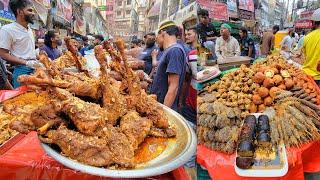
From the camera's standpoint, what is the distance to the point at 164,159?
4.63ft

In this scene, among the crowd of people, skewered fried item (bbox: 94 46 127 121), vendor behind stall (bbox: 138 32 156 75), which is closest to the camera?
skewered fried item (bbox: 94 46 127 121)

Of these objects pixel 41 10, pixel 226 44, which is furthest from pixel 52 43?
pixel 226 44

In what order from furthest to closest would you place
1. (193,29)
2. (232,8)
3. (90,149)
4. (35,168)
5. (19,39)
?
(19,39) → (232,8) → (193,29) → (35,168) → (90,149)

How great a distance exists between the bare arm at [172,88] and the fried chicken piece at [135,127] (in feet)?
0.68

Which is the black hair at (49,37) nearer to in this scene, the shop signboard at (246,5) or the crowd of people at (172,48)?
the crowd of people at (172,48)

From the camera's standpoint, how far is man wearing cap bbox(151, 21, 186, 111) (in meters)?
1.66

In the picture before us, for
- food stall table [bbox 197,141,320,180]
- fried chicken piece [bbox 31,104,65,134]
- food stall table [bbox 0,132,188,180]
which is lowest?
food stall table [bbox 197,141,320,180]

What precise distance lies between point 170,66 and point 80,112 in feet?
1.63

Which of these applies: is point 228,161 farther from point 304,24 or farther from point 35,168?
point 35,168

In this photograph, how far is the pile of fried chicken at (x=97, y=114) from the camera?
137cm

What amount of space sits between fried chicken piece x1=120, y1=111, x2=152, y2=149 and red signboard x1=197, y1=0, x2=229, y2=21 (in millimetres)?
602

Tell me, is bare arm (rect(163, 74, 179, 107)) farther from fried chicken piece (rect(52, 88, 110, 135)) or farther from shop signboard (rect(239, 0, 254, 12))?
shop signboard (rect(239, 0, 254, 12))

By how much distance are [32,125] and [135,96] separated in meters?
0.49

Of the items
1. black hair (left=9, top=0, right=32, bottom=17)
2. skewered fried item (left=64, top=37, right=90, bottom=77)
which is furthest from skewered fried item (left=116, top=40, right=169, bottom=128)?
black hair (left=9, top=0, right=32, bottom=17)
